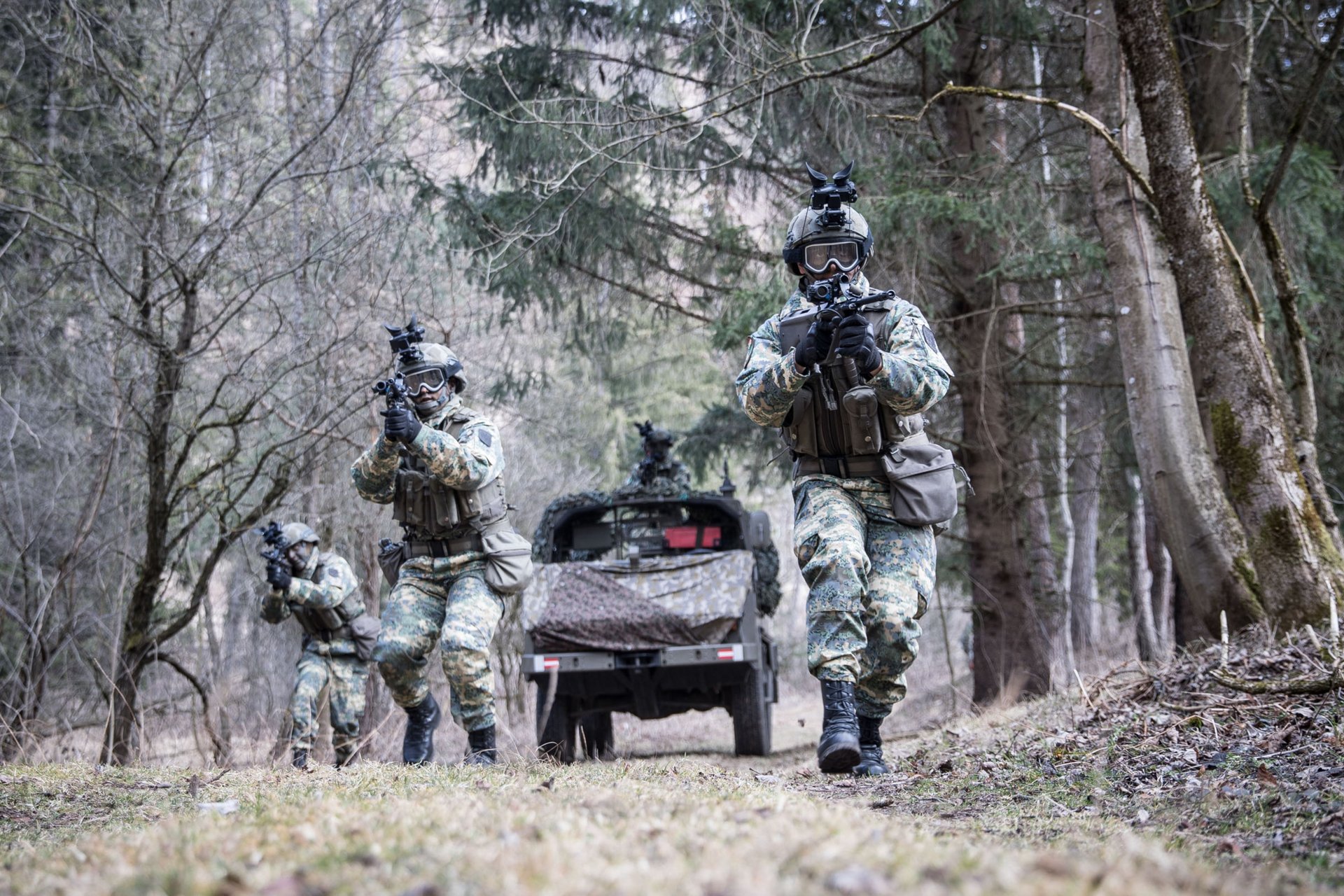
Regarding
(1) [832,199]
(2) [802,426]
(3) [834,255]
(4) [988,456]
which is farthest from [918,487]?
(4) [988,456]

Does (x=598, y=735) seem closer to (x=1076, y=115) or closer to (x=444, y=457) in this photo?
(x=444, y=457)

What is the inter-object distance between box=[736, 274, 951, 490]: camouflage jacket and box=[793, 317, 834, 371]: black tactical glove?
0.06 metres

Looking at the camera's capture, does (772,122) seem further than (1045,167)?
No

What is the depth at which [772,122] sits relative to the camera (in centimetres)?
1053

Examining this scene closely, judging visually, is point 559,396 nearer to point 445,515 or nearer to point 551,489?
point 551,489

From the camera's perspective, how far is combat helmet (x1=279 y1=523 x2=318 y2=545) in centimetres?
898

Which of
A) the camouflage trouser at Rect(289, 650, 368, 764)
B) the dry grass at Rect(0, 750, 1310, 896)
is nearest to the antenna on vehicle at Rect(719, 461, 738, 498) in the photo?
the camouflage trouser at Rect(289, 650, 368, 764)

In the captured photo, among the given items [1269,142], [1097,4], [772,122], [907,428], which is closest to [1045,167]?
[1269,142]

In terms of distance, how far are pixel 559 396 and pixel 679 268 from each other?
1007 centimetres

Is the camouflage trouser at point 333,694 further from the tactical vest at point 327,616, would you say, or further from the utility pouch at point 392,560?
the utility pouch at point 392,560

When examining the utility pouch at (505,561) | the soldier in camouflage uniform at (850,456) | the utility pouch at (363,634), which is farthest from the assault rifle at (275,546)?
the soldier in camouflage uniform at (850,456)

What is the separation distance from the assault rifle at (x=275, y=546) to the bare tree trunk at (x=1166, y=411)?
6.24 m

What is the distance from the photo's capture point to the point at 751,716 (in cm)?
973

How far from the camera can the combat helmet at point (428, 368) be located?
6.50 metres
